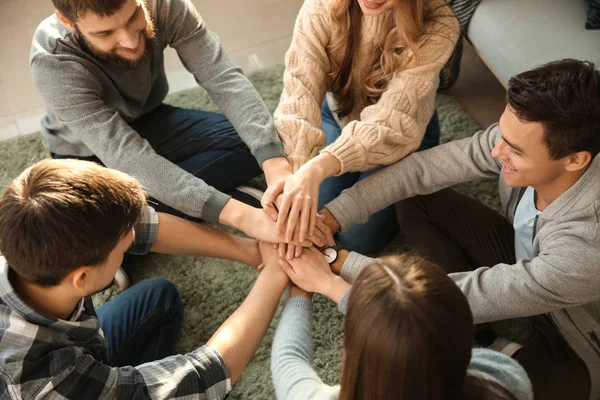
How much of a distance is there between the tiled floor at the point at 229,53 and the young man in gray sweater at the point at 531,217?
62cm

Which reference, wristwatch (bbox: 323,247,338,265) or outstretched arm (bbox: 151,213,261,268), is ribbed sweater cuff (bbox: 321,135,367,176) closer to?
wristwatch (bbox: 323,247,338,265)

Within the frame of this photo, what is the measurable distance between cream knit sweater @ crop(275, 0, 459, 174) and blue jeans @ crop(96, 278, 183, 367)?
1.38 feet

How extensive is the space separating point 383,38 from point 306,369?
75 centimetres

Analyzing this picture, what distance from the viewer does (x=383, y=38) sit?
1402 mm

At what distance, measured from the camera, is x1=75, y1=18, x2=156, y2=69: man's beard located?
4.44 ft

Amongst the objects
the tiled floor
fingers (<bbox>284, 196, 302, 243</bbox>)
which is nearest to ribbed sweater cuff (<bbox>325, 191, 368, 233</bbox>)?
fingers (<bbox>284, 196, 302, 243</bbox>)

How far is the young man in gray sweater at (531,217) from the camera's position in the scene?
1.14 m

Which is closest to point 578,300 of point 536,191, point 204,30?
point 536,191

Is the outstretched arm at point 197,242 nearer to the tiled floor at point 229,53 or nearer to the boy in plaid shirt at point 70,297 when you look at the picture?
the boy in plaid shirt at point 70,297

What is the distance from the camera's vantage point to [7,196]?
95cm

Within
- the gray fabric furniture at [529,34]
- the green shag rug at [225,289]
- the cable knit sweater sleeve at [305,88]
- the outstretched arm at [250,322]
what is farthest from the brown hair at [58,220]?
the gray fabric furniture at [529,34]

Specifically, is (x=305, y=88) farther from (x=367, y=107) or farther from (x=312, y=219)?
(x=312, y=219)

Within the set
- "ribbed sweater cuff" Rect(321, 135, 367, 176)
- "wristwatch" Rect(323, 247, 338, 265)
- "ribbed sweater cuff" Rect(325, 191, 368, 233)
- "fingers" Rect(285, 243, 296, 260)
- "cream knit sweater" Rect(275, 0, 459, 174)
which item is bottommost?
"wristwatch" Rect(323, 247, 338, 265)

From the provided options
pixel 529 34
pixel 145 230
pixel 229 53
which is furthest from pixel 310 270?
pixel 229 53
